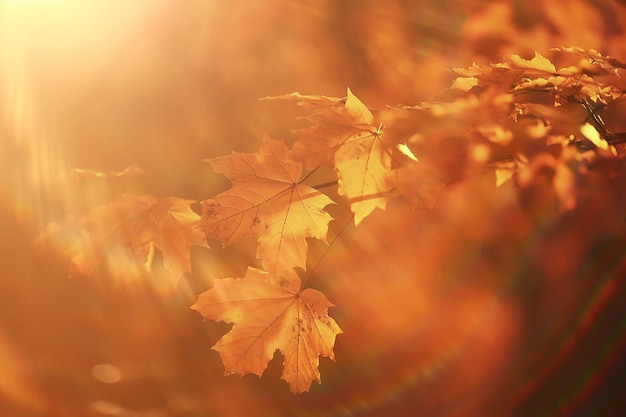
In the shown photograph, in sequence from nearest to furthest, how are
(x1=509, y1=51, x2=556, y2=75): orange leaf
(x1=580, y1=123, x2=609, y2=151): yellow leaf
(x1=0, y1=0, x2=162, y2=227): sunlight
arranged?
(x1=580, y1=123, x2=609, y2=151): yellow leaf < (x1=509, y1=51, x2=556, y2=75): orange leaf < (x1=0, y1=0, x2=162, y2=227): sunlight

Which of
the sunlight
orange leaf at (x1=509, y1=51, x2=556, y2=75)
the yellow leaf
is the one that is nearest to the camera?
the yellow leaf

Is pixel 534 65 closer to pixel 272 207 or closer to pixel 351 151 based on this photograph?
pixel 351 151

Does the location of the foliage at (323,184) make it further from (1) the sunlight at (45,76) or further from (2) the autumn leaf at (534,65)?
(1) the sunlight at (45,76)

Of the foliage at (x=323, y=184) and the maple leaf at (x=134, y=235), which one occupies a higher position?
the maple leaf at (x=134, y=235)

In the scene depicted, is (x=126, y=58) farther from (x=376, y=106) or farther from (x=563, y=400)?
(x=563, y=400)

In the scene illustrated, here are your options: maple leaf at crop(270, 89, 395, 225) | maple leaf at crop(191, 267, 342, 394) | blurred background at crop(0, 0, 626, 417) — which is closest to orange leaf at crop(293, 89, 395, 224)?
maple leaf at crop(270, 89, 395, 225)

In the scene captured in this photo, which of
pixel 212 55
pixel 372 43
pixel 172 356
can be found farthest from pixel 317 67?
pixel 172 356

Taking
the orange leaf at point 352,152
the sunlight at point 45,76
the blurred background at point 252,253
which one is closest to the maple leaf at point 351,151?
the orange leaf at point 352,152

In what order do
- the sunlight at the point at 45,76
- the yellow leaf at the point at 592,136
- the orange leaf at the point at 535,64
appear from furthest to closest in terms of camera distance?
the sunlight at the point at 45,76
the orange leaf at the point at 535,64
the yellow leaf at the point at 592,136

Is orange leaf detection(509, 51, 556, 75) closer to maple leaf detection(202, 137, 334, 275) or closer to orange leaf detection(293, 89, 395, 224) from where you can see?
orange leaf detection(293, 89, 395, 224)
